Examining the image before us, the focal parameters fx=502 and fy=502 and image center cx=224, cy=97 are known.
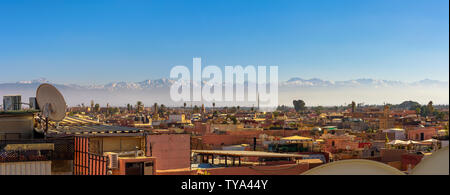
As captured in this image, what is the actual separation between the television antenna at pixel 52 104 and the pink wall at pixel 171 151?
6.07 ft

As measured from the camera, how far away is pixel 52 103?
22.4 ft

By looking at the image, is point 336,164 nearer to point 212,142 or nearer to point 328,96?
point 212,142

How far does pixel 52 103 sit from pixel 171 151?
2585mm

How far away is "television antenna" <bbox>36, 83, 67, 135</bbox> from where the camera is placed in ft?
22.0

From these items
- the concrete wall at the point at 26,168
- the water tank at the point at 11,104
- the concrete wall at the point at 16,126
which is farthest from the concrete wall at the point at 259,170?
the concrete wall at the point at 26,168

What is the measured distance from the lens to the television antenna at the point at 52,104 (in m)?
6.71

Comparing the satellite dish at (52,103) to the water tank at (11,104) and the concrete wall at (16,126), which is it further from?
the water tank at (11,104)

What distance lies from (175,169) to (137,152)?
2.13 m
